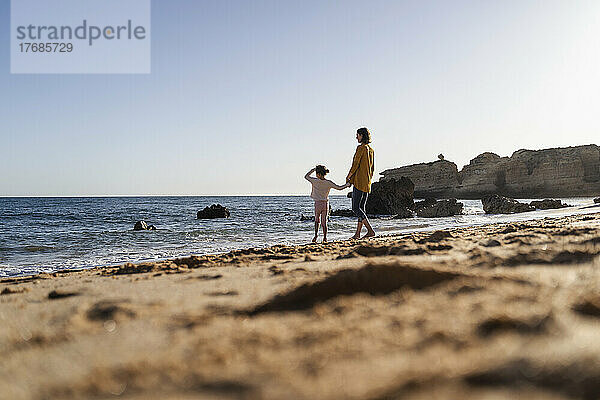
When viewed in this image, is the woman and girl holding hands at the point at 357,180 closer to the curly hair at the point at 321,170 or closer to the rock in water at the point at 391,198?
the curly hair at the point at 321,170

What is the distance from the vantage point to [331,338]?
1286 mm

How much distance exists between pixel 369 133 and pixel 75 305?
5.81 meters

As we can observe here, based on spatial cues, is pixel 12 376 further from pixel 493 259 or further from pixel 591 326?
pixel 493 259

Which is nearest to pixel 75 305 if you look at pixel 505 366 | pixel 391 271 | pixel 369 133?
pixel 391 271

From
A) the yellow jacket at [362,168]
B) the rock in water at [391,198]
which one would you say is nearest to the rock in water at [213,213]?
the rock in water at [391,198]

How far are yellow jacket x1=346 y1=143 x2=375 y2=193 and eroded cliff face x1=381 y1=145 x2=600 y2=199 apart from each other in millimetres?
54683

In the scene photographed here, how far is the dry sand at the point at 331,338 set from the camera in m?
0.93

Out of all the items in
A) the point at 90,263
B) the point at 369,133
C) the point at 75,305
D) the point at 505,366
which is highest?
the point at 369,133

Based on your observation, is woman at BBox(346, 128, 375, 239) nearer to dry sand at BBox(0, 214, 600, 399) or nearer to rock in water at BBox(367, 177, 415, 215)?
dry sand at BBox(0, 214, 600, 399)

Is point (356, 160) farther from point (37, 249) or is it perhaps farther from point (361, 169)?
point (37, 249)

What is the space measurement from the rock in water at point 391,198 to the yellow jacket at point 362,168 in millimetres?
13828

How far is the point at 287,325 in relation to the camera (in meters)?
1.47

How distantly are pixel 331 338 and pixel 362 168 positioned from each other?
19.4ft

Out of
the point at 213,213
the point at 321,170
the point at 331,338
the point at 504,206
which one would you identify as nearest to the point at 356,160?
the point at 321,170
